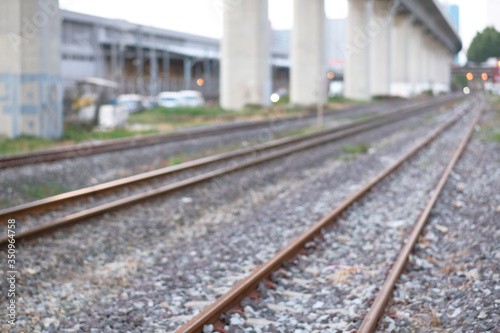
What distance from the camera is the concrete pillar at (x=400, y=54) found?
2621 inches

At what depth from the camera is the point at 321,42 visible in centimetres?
3922

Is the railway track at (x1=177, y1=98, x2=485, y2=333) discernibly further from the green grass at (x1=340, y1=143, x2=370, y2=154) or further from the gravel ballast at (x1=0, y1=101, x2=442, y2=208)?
the green grass at (x1=340, y1=143, x2=370, y2=154)

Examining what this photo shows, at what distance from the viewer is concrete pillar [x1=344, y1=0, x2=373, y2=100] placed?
158ft

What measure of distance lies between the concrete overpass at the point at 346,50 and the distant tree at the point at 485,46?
4.36m

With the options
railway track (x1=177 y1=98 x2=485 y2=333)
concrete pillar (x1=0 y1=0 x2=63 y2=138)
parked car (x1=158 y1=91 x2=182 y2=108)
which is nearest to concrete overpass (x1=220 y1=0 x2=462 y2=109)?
parked car (x1=158 y1=91 x2=182 y2=108)

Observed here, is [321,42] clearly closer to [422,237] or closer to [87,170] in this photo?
[87,170]

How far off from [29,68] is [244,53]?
54.2 feet

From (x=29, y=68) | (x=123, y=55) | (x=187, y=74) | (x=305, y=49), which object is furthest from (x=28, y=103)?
(x=187, y=74)

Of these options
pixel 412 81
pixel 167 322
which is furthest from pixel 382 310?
pixel 412 81

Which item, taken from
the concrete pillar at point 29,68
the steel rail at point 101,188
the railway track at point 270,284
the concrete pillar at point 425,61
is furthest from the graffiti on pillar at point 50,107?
the concrete pillar at point 425,61

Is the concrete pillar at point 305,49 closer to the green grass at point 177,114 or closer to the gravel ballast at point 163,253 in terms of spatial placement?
the green grass at point 177,114

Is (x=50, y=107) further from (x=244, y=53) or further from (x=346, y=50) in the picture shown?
(x=346, y=50)

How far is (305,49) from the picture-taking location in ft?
126

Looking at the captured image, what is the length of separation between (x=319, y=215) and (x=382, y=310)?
3.52 meters
